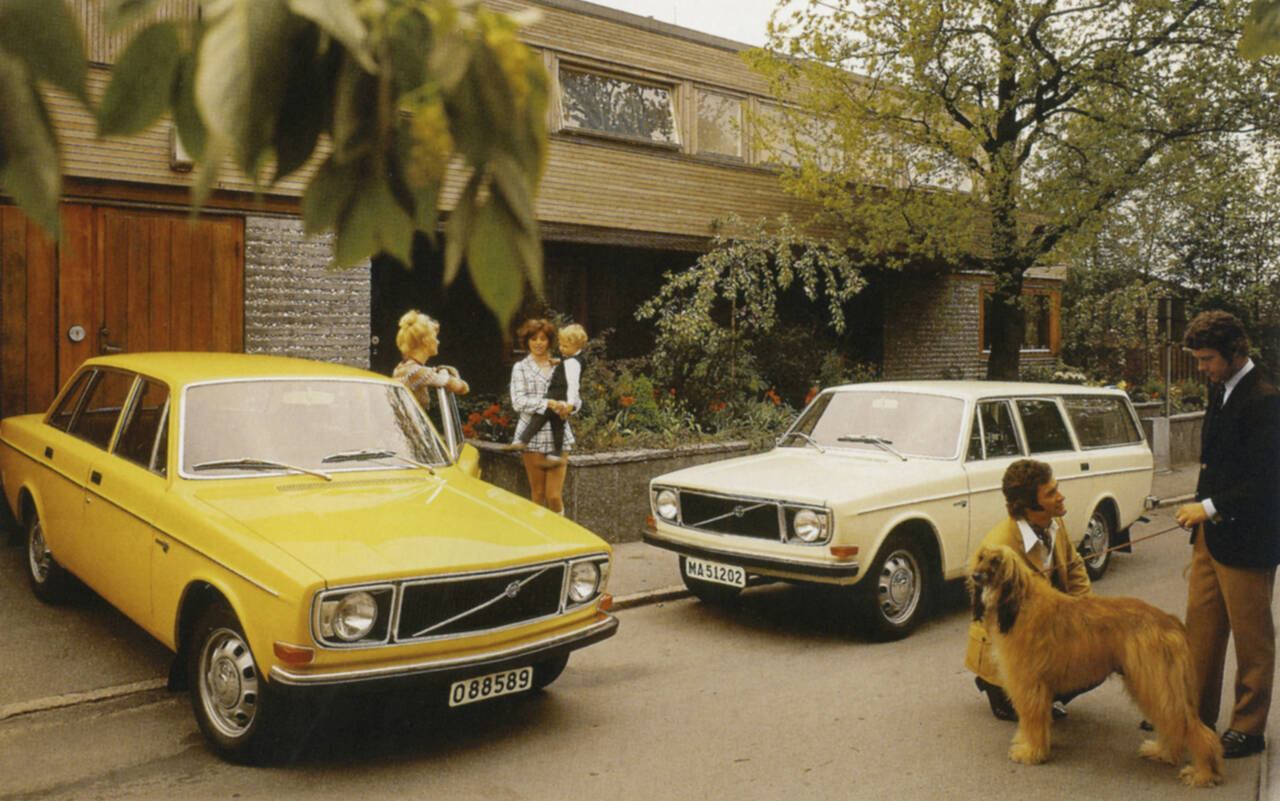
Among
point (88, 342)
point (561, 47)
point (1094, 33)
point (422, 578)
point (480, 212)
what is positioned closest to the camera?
point (480, 212)

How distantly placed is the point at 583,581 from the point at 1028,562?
6.86 feet

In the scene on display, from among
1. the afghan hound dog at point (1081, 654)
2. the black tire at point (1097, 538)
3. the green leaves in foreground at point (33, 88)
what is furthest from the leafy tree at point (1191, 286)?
the green leaves in foreground at point (33, 88)

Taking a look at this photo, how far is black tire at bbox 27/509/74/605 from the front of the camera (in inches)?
266

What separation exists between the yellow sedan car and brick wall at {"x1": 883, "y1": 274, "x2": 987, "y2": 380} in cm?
1448

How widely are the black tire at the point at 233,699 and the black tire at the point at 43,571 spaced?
8.78 ft

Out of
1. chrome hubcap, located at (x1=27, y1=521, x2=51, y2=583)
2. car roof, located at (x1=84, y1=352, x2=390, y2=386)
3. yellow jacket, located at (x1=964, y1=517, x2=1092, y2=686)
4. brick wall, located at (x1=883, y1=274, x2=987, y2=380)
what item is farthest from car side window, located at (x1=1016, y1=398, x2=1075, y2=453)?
brick wall, located at (x1=883, y1=274, x2=987, y2=380)

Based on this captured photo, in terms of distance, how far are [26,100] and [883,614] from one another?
20.5 ft

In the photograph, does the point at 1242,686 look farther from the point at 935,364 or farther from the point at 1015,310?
the point at 935,364

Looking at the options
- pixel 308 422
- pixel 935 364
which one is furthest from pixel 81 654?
pixel 935 364

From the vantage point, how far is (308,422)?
18.6 feet

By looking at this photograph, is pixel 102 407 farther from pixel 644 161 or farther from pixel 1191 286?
pixel 1191 286

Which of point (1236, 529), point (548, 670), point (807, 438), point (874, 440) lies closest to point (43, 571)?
point (548, 670)

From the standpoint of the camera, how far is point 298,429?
5598 millimetres

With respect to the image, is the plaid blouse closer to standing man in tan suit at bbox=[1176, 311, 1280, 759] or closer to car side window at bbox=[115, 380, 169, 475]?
car side window at bbox=[115, 380, 169, 475]
